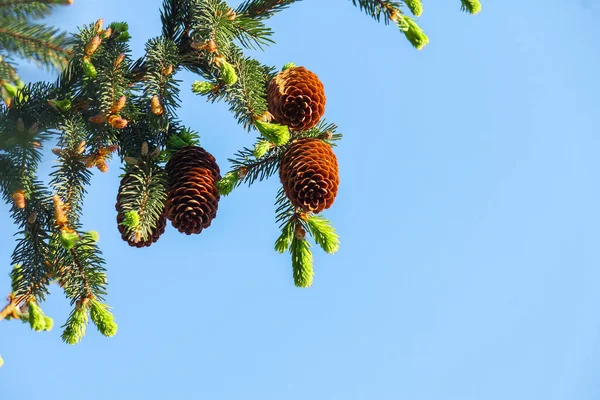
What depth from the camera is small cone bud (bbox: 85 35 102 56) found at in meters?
2.35

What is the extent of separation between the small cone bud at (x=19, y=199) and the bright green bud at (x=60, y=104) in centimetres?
38

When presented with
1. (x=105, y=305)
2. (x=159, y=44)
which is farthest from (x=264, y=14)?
(x=105, y=305)

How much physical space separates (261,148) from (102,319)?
0.99 meters

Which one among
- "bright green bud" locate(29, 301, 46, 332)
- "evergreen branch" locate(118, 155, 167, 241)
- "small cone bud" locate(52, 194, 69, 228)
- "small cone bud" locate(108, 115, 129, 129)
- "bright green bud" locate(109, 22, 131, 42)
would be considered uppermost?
"bright green bud" locate(109, 22, 131, 42)

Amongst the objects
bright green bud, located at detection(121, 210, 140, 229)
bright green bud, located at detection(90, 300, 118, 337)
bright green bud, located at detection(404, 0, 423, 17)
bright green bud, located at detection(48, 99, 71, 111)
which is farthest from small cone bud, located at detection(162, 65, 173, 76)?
bright green bud, located at detection(404, 0, 423, 17)

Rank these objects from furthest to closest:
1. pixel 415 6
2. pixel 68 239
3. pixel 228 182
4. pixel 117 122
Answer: pixel 228 182, pixel 415 6, pixel 117 122, pixel 68 239

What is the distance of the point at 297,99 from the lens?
96.3 inches

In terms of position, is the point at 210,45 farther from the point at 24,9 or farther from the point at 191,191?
the point at 24,9

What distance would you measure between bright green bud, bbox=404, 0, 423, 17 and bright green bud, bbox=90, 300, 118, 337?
1.82m

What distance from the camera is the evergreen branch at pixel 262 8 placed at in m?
2.69

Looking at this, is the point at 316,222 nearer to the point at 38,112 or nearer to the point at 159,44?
the point at 159,44

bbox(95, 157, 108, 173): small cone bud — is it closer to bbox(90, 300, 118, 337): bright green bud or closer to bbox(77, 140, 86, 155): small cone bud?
bbox(77, 140, 86, 155): small cone bud

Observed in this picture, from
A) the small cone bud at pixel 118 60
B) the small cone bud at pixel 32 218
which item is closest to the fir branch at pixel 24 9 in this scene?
the small cone bud at pixel 118 60

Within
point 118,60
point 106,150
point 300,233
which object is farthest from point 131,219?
point 300,233
